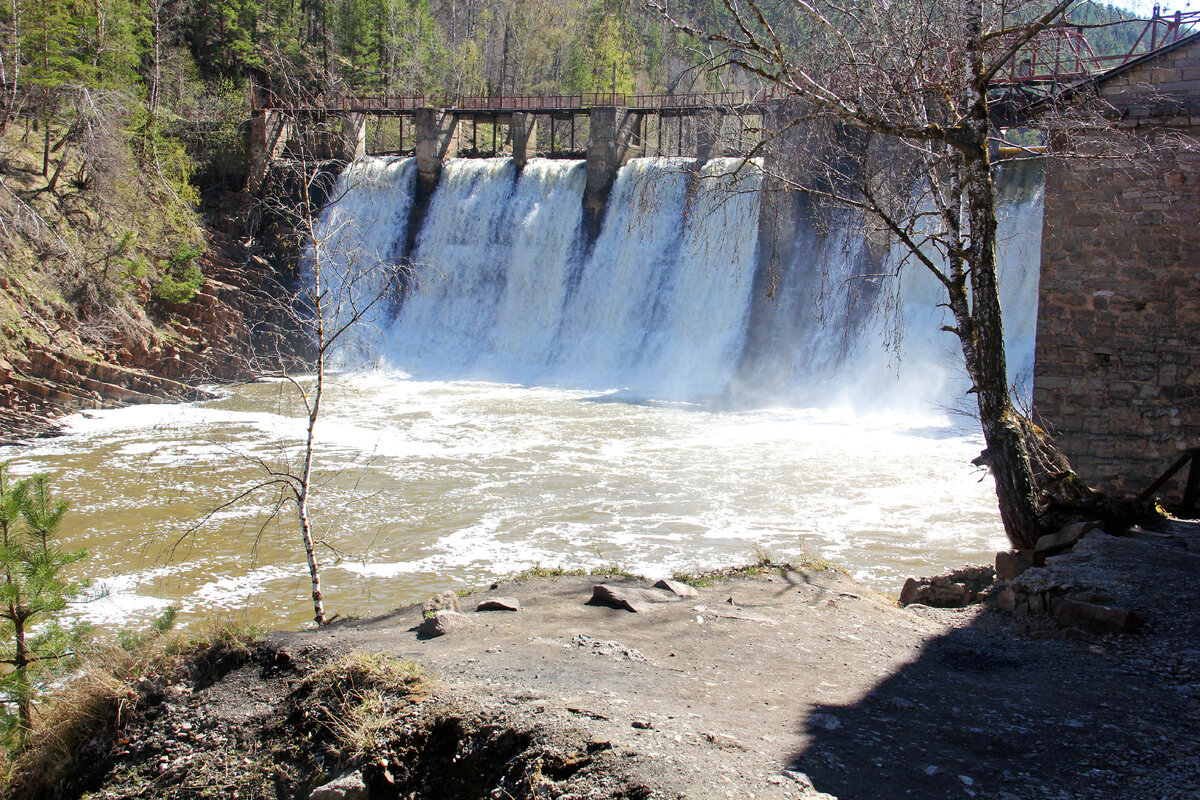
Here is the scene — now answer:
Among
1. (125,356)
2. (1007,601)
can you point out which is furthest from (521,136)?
(1007,601)

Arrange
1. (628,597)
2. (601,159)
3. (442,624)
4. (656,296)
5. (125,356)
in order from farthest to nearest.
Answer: (601,159)
(656,296)
(125,356)
(628,597)
(442,624)

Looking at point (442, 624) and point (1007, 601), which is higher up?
point (1007, 601)

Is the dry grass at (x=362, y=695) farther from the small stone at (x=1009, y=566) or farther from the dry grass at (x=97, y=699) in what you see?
the small stone at (x=1009, y=566)

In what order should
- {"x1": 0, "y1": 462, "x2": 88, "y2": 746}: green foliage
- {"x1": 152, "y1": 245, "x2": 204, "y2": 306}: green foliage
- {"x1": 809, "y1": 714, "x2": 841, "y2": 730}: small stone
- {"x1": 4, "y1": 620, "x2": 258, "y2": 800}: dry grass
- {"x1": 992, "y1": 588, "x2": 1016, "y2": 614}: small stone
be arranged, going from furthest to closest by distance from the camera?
{"x1": 152, "y1": 245, "x2": 204, "y2": 306}: green foliage < {"x1": 992, "y1": 588, "x2": 1016, "y2": 614}: small stone < {"x1": 0, "y1": 462, "x2": 88, "y2": 746}: green foliage < {"x1": 4, "y1": 620, "x2": 258, "y2": 800}: dry grass < {"x1": 809, "y1": 714, "x2": 841, "y2": 730}: small stone

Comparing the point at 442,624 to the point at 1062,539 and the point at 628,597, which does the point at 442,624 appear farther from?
the point at 1062,539

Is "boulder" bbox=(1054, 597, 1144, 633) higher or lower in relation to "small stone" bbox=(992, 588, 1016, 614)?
higher

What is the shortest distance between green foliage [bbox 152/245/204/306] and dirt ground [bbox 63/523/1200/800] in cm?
1773

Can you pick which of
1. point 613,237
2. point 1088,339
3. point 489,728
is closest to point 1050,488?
point 1088,339

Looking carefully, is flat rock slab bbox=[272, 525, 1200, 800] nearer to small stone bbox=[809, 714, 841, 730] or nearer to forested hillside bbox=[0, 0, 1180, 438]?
small stone bbox=[809, 714, 841, 730]

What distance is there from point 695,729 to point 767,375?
16.7 meters

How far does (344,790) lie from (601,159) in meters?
20.4

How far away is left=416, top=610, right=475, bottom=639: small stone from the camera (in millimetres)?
5262

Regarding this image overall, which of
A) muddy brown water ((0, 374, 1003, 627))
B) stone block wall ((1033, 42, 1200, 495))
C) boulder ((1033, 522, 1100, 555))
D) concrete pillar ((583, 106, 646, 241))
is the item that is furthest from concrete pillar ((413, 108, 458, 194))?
boulder ((1033, 522, 1100, 555))

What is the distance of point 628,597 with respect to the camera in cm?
580
